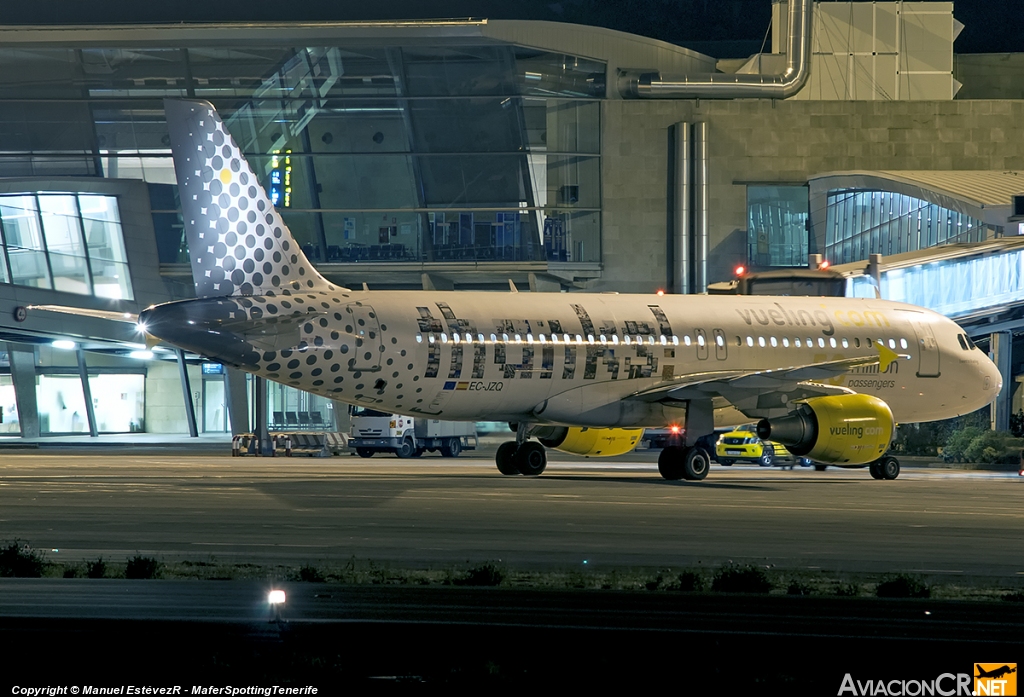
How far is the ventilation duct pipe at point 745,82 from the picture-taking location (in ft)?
224

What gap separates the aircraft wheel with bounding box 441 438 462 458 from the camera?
180 ft

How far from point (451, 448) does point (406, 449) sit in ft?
11.3

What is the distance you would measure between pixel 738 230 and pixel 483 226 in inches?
522

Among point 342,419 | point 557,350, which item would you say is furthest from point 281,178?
point 557,350

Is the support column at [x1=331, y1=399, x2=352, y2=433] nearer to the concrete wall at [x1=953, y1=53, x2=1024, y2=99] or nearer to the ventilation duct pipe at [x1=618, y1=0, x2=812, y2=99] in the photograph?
the ventilation duct pipe at [x1=618, y1=0, x2=812, y2=99]

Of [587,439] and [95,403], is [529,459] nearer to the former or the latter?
[587,439]

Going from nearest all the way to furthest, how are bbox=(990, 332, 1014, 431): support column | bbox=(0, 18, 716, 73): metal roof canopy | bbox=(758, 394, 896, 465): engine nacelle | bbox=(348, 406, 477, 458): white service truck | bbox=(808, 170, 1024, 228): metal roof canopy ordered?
1. bbox=(758, 394, 896, 465): engine nacelle
2. bbox=(348, 406, 477, 458): white service truck
3. bbox=(990, 332, 1014, 431): support column
4. bbox=(808, 170, 1024, 228): metal roof canopy
5. bbox=(0, 18, 716, 73): metal roof canopy

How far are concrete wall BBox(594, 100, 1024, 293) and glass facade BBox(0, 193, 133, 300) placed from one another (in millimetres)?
24254

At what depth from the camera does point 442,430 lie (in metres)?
54.8

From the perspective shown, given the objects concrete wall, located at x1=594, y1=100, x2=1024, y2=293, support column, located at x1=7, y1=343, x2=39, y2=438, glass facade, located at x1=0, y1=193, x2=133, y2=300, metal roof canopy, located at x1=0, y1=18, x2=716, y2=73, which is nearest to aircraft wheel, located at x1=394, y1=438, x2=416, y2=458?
concrete wall, located at x1=594, y1=100, x2=1024, y2=293

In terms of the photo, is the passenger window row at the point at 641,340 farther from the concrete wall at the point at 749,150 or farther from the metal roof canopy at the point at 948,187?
the concrete wall at the point at 749,150

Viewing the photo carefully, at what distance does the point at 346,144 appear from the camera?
6669 centimetres

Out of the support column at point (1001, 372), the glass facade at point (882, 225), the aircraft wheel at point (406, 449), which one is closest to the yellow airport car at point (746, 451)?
the support column at point (1001, 372)

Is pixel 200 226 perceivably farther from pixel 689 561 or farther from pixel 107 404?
pixel 107 404
